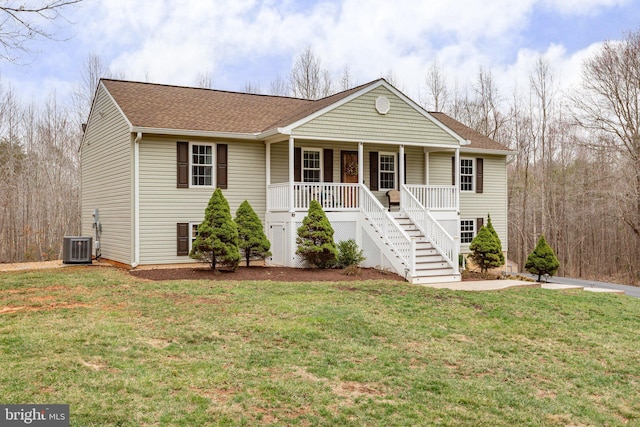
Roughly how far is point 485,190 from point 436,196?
15.7 feet

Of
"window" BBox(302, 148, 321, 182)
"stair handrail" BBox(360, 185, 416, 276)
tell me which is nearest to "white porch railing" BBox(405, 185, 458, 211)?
"stair handrail" BBox(360, 185, 416, 276)

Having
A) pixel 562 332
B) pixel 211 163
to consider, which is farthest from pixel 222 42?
pixel 562 332

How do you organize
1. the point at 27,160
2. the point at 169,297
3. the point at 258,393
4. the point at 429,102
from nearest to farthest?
the point at 258,393 < the point at 169,297 < the point at 27,160 < the point at 429,102

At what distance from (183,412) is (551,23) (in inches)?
861

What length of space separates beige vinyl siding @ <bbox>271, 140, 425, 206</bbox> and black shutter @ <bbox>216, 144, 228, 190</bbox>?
5.17 feet

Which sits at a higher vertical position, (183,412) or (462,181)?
(462,181)

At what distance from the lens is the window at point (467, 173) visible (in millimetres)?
20984

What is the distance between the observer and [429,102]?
113 ft

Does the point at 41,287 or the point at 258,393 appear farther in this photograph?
the point at 41,287

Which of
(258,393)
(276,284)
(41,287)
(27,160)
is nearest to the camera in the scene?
(258,393)

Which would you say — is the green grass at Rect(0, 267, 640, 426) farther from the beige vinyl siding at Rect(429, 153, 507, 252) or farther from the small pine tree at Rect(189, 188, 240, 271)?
the beige vinyl siding at Rect(429, 153, 507, 252)

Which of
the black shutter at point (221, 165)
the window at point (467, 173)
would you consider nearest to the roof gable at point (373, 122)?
the black shutter at point (221, 165)

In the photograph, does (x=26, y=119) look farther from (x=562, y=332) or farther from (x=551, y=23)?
(x=562, y=332)

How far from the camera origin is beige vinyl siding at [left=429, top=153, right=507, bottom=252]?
20.3 meters
